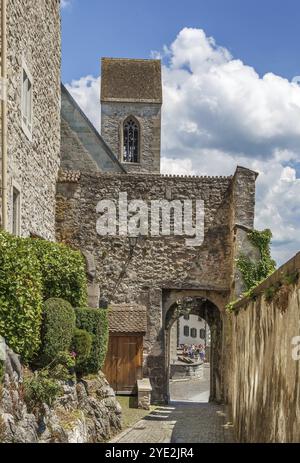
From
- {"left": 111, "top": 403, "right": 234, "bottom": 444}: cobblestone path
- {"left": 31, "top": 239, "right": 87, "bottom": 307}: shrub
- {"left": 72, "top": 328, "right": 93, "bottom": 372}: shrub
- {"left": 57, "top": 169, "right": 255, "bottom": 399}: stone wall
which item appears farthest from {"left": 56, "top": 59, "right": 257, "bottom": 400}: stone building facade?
{"left": 72, "top": 328, "right": 93, "bottom": 372}: shrub

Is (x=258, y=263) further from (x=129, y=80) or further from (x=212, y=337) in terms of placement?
(x=129, y=80)

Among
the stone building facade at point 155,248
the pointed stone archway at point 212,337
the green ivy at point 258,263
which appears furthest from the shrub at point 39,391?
the pointed stone archway at point 212,337

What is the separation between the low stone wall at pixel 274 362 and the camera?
20.7ft

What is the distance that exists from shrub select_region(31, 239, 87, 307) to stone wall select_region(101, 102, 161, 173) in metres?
33.7

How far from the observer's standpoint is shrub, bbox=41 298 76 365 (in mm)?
10797

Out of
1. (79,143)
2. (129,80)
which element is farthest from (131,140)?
(79,143)

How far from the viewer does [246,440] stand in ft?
34.6

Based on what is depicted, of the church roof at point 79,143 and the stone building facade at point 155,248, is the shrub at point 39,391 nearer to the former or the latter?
the stone building facade at point 155,248

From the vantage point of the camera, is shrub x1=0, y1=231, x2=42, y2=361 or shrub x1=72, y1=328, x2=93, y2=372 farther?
shrub x1=72, y1=328, x2=93, y2=372

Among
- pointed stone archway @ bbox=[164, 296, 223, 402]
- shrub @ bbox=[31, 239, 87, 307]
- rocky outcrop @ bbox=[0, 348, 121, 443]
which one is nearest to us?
rocky outcrop @ bbox=[0, 348, 121, 443]

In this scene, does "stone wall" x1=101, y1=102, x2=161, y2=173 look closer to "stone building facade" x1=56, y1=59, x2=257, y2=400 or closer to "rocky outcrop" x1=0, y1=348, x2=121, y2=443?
"stone building facade" x1=56, y1=59, x2=257, y2=400
